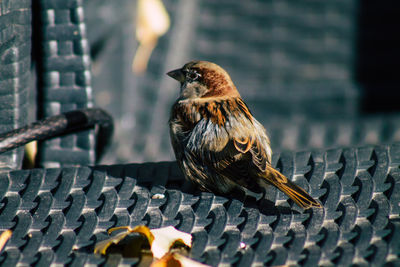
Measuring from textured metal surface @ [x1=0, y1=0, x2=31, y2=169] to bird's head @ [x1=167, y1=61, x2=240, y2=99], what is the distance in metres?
0.56

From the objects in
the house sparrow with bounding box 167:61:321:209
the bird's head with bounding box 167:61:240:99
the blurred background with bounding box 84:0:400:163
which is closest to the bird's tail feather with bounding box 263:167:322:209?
the house sparrow with bounding box 167:61:321:209

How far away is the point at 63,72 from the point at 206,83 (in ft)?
1.58

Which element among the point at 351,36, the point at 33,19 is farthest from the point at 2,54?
the point at 351,36

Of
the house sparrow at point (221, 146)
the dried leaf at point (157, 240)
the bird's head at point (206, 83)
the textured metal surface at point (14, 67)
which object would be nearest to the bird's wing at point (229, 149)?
the house sparrow at point (221, 146)

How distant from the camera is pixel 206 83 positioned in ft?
6.35

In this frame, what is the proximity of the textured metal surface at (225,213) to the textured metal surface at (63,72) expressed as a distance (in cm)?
23

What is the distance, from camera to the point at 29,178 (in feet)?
4.79

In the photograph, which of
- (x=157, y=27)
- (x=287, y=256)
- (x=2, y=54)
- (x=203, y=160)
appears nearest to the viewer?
(x=287, y=256)

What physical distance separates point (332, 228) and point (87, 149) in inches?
31.5

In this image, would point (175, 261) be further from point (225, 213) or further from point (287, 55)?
point (287, 55)

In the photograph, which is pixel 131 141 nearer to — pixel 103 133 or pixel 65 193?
pixel 103 133

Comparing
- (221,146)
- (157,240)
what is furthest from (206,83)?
(157,240)

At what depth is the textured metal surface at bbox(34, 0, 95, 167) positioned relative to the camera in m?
1.69

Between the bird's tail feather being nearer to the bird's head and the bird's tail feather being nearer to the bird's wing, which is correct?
the bird's wing
